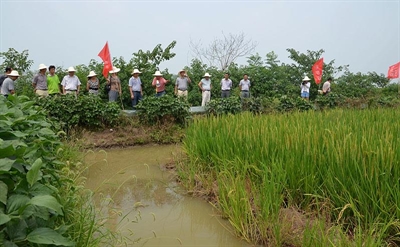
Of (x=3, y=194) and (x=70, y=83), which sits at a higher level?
(x=70, y=83)

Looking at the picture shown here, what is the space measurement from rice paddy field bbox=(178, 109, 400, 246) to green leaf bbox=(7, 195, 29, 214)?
1.51 m

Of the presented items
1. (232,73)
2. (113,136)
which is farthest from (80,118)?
(232,73)

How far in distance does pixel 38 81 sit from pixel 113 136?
7.11ft

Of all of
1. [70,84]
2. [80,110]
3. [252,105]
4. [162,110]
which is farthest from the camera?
[252,105]

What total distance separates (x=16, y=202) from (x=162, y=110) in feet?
18.0

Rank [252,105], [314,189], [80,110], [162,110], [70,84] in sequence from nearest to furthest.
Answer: [314,189]
[80,110]
[162,110]
[70,84]
[252,105]

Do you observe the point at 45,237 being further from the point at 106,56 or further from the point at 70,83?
the point at 106,56

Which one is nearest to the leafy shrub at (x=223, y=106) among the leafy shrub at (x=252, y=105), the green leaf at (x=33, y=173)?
the leafy shrub at (x=252, y=105)

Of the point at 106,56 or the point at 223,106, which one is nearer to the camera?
the point at 223,106

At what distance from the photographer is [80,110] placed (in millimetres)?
6348

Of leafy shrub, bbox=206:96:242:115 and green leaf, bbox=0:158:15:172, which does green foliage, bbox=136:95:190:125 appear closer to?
leafy shrub, bbox=206:96:242:115

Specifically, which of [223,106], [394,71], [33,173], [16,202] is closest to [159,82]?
[223,106]

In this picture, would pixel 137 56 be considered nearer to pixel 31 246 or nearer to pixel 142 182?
pixel 142 182

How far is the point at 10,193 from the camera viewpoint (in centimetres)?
148
